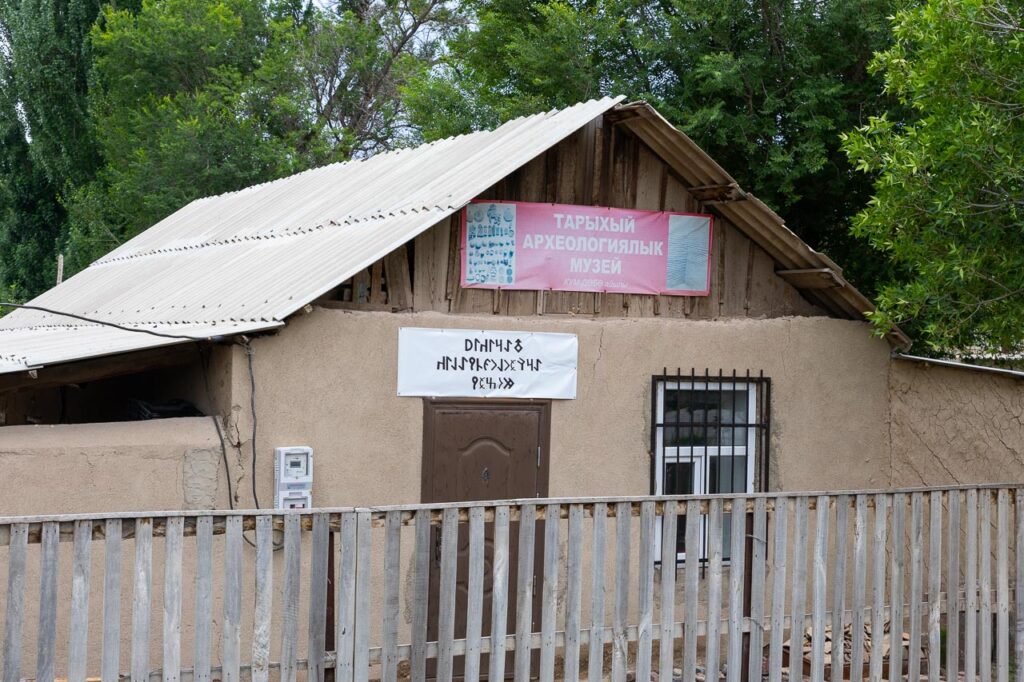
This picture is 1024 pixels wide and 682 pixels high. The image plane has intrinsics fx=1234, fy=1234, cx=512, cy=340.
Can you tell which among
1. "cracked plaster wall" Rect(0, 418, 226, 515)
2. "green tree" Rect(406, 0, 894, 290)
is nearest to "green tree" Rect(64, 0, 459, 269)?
"green tree" Rect(406, 0, 894, 290)

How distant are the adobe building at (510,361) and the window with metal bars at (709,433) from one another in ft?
0.06

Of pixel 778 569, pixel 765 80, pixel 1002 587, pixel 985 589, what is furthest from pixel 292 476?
pixel 765 80

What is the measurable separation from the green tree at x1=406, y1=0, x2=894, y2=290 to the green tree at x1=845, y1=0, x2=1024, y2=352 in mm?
4259

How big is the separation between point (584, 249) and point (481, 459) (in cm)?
168

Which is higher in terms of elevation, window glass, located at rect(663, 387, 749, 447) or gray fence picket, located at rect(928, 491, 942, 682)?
window glass, located at rect(663, 387, 749, 447)

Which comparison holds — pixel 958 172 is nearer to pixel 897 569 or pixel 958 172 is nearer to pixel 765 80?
pixel 897 569

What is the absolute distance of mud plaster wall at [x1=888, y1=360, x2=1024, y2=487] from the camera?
9.23m

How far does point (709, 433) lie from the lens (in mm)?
9023

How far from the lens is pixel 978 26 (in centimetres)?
782

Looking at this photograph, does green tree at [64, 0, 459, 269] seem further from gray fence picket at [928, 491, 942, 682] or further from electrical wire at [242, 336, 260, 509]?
gray fence picket at [928, 491, 942, 682]

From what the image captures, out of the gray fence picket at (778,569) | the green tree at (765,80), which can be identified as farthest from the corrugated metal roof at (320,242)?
the green tree at (765,80)

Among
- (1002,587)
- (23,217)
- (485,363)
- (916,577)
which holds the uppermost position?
(23,217)

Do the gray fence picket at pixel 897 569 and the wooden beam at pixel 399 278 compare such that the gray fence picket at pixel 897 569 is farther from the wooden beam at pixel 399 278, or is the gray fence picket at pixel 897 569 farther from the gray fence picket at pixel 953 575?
the wooden beam at pixel 399 278

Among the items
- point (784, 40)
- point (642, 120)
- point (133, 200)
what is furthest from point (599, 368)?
point (133, 200)
